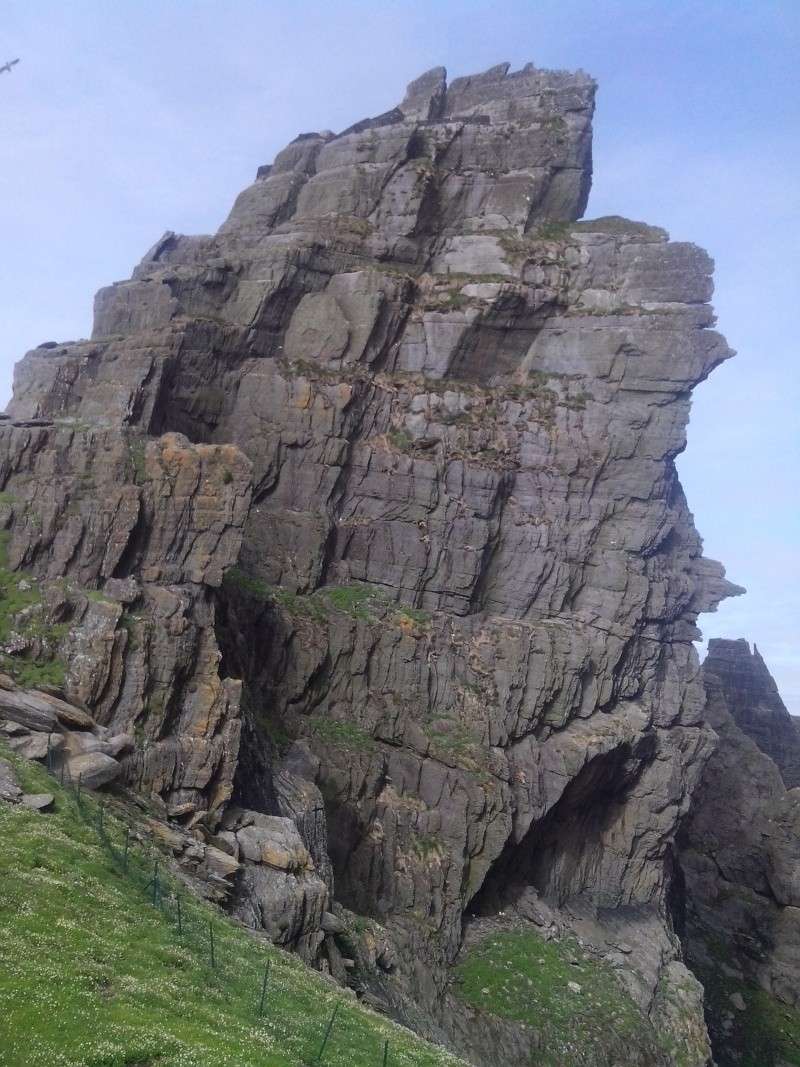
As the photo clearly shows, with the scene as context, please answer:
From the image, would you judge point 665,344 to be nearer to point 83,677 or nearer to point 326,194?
point 326,194

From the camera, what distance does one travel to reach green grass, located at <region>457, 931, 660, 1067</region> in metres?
41.4

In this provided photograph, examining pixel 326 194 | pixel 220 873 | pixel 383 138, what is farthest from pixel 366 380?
pixel 220 873

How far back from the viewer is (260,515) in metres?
53.9

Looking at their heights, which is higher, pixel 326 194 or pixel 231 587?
pixel 326 194

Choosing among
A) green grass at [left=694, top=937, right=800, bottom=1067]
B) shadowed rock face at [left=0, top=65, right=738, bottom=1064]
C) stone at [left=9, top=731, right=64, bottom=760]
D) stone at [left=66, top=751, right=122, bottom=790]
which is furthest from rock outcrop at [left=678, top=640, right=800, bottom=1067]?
stone at [left=9, top=731, right=64, bottom=760]

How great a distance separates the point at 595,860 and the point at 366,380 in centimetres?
3633

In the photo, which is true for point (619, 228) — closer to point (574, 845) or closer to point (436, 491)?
point (436, 491)

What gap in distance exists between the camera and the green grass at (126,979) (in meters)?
14.3

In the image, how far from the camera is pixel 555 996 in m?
43.0

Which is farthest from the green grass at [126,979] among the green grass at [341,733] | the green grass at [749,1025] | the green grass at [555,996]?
the green grass at [749,1025]

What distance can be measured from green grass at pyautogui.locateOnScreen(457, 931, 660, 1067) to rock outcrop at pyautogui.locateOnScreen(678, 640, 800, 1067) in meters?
19.4

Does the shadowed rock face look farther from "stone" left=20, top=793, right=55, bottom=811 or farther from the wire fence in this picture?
"stone" left=20, top=793, right=55, bottom=811

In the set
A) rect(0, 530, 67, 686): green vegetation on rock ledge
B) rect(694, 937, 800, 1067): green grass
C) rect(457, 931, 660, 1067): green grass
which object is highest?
rect(0, 530, 67, 686): green vegetation on rock ledge

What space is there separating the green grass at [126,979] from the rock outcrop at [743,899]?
49144 millimetres
